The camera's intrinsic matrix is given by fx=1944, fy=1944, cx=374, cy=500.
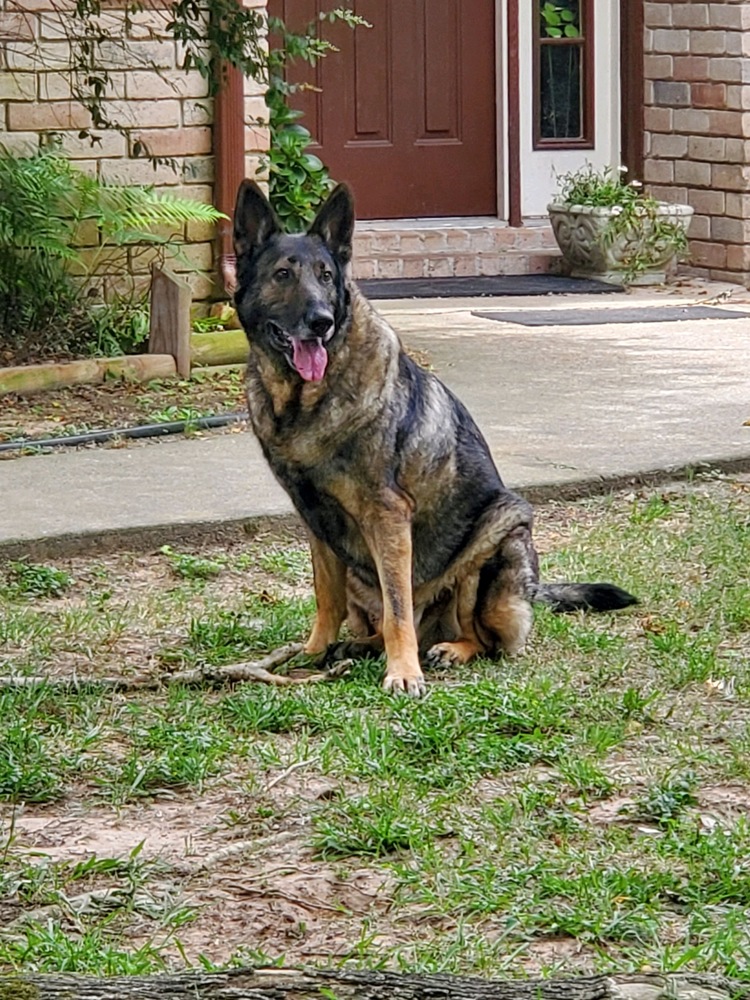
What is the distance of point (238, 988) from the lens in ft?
8.68

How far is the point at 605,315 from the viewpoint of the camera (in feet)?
41.6

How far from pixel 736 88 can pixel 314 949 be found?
11.6 meters

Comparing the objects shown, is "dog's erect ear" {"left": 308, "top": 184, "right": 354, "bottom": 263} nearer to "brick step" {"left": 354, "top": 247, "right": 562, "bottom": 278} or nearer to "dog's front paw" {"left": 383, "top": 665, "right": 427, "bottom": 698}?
"dog's front paw" {"left": 383, "top": 665, "right": 427, "bottom": 698}

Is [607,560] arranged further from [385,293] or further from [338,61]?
[338,61]

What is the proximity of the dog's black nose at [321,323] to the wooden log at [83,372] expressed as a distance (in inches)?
181

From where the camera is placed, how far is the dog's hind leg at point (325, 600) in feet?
18.8

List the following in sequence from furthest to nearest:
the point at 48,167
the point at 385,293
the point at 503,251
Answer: the point at 503,251 → the point at 385,293 → the point at 48,167

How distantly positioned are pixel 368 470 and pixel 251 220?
2.53 ft

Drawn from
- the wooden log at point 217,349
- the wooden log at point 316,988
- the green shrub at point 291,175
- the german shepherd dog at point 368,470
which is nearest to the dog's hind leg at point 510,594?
the german shepherd dog at point 368,470

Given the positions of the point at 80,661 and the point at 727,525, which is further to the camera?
the point at 727,525

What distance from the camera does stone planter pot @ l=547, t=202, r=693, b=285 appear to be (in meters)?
14.0

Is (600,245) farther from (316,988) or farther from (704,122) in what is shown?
(316,988)

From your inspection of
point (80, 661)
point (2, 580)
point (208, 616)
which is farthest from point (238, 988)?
point (2, 580)

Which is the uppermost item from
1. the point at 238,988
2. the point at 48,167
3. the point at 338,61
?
the point at 338,61
